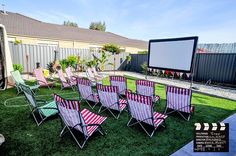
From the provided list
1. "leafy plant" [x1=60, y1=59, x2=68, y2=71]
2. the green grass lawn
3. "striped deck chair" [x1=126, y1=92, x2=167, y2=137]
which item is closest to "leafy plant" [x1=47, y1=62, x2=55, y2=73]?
"leafy plant" [x1=60, y1=59, x2=68, y2=71]

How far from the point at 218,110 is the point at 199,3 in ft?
23.5

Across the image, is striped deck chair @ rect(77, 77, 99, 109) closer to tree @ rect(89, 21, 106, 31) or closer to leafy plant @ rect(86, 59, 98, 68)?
leafy plant @ rect(86, 59, 98, 68)

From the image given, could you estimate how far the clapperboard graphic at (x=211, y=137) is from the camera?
8.34ft

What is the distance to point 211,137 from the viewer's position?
259 centimetres

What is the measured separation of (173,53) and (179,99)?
4616 mm

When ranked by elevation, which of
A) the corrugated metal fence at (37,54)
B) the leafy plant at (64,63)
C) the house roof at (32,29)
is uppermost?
the house roof at (32,29)

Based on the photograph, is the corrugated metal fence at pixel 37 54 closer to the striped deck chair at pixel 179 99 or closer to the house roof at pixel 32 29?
the house roof at pixel 32 29

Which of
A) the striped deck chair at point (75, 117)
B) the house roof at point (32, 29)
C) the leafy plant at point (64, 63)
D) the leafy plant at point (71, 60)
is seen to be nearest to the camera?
the striped deck chair at point (75, 117)

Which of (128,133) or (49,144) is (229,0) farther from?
(49,144)

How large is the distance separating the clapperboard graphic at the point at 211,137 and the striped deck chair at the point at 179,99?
212 centimetres

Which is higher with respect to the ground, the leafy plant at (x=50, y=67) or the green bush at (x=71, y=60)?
the green bush at (x=71, y=60)

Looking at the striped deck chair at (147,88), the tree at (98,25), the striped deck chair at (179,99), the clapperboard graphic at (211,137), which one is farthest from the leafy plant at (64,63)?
the tree at (98,25)

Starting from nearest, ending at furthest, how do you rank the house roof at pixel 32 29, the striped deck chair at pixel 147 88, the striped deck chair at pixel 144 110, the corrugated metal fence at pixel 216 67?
the striped deck chair at pixel 144 110 < the striped deck chair at pixel 147 88 < the corrugated metal fence at pixel 216 67 < the house roof at pixel 32 29

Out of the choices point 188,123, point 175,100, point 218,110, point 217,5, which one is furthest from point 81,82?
point 217,5
